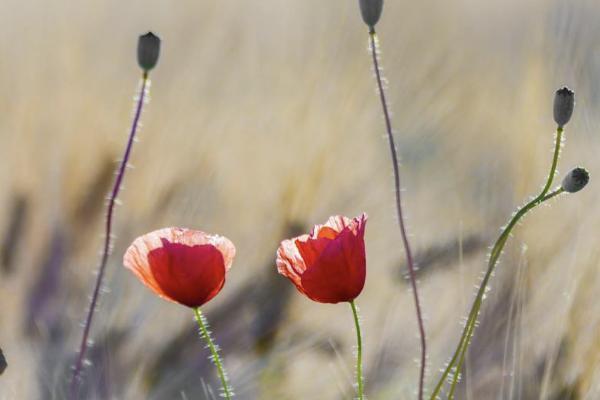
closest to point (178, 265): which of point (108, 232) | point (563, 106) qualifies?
point (108, 232)

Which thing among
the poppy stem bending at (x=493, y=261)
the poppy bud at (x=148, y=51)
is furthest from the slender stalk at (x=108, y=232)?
the poppy stem bending at (x=493, y=261)

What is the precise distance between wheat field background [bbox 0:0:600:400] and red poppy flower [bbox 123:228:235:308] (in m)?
0.09

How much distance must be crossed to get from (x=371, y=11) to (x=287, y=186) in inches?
Result: 6.6

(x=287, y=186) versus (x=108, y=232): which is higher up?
(x=287, y=186)

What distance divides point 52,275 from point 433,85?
23cm

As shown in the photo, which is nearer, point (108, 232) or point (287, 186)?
point (108, 232)

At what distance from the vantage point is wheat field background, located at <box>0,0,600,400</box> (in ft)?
1.59

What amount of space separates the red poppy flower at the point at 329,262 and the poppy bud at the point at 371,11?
7 cm

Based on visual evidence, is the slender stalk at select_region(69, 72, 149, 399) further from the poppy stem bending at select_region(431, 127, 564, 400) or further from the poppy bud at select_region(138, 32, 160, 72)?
the poppy stem bending at select_region(431, 127, 564, 400)

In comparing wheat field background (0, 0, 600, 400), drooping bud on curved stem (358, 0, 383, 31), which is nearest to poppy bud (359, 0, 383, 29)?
drooping bud on curved stem (358, 0, 383, 31)

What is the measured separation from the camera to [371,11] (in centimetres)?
36

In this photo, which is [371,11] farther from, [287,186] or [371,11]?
[287,186]

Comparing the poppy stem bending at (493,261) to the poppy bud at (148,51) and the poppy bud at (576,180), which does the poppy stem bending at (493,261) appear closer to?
the poppy bud at (576,180)

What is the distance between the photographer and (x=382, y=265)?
21.9 inches
